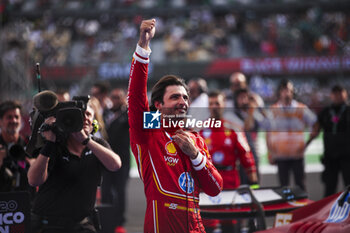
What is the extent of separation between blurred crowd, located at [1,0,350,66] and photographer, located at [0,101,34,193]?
17.5 meters

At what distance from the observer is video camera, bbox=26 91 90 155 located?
8.65 ft

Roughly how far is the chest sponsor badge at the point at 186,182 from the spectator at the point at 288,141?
3.14 m

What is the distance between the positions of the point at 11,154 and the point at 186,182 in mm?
1400

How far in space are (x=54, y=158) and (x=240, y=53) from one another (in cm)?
2148

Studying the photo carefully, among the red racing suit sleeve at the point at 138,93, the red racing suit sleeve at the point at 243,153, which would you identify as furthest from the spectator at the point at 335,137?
the red racing suit sleeve at the point at 138,93

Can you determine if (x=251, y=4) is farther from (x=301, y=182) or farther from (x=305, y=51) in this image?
(x=301, y=182)

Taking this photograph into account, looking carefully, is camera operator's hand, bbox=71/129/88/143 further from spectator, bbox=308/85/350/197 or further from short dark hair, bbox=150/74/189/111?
spectator, bbox=308/85/350/197

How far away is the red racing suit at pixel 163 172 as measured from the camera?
248 centimetres

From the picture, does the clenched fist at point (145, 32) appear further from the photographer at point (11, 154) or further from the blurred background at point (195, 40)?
the blurred background at point (195, 40)

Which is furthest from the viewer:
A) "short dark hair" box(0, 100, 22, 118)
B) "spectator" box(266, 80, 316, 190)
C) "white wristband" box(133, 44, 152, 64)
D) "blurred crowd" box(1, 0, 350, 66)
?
"blurred crowd" box(1, 0, 350, 66)

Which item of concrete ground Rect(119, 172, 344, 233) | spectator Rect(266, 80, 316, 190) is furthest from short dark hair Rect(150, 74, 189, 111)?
spectator Rect(266, 80, 316, 190)

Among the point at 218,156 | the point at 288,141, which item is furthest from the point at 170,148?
the point at 288,141

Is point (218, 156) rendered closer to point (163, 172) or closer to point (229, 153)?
point (229, 153)

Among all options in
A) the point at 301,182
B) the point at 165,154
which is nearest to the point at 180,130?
the point at 165,154
